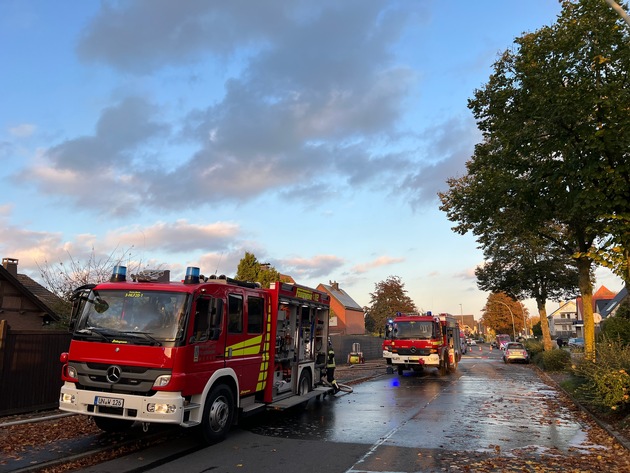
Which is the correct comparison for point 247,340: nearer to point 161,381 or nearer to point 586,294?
point 161,381

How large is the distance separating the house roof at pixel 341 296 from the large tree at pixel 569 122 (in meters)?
50.6

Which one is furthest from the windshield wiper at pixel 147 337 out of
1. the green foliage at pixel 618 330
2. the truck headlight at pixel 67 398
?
the green foliage at pixel 618 330

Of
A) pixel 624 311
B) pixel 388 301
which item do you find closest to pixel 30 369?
pixel 624 311

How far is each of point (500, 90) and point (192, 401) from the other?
42.8 feet

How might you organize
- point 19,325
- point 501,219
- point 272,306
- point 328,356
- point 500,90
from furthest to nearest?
point 501,219, point 19,325, point 500,90, point 328,356, point 272,306

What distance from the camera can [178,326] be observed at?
7.42 meters

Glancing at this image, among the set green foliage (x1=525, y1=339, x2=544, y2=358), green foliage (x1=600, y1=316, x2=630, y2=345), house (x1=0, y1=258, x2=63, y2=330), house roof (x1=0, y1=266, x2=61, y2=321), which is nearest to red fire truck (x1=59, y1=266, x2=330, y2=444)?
house (x1=0, y1=258, x2=63, y2=330)

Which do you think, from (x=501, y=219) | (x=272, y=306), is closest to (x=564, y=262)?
(x=501, y=219)

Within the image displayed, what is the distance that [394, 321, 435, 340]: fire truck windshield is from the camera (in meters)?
21.8

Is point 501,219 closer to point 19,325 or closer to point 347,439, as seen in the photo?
point 347,439

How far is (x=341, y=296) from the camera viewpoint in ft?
228

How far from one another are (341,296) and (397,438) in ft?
201

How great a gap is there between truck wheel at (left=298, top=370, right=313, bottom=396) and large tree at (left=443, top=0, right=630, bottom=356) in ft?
24.9

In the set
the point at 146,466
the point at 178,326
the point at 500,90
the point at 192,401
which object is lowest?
the point at 146,466
